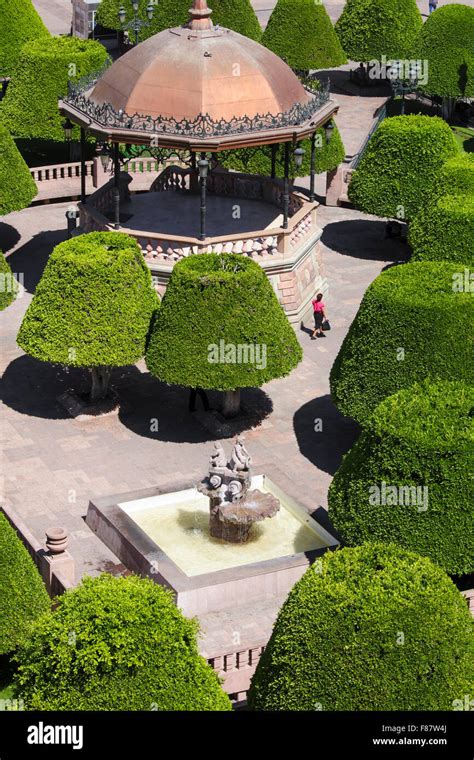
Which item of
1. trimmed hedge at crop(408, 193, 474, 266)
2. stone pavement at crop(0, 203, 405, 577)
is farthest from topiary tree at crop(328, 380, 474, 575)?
trimmed hedge at crop(408, 193, 474, 266)

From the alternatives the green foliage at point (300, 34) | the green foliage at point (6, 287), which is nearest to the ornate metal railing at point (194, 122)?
the green foliage at point (6, 287)

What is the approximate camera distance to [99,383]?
174ft

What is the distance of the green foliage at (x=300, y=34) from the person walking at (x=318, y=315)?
25.9 m

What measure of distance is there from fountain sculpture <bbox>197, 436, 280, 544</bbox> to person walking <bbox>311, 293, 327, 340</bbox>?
13.3 meters

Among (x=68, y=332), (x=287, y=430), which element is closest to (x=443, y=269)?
(x=287, y=430)

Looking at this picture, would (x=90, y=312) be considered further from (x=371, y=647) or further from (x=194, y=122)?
(x=371, y=647)

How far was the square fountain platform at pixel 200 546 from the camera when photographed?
43281 millimetres

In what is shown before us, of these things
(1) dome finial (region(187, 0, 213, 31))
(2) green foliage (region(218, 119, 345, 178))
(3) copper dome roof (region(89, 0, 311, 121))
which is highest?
(1) dome finial (region(187, 0, 213, 31))

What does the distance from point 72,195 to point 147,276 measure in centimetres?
2105

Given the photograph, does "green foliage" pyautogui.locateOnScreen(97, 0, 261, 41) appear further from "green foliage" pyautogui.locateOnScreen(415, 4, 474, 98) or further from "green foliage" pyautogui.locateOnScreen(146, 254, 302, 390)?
"green foliage" pyautogui.locateOnScreen(146, 254, 302, 390)

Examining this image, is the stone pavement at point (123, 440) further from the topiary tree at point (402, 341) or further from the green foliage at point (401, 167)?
the green foliage at point (401, 167)

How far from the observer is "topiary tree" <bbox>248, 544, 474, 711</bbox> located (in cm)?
3394

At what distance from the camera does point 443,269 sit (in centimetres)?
5038
